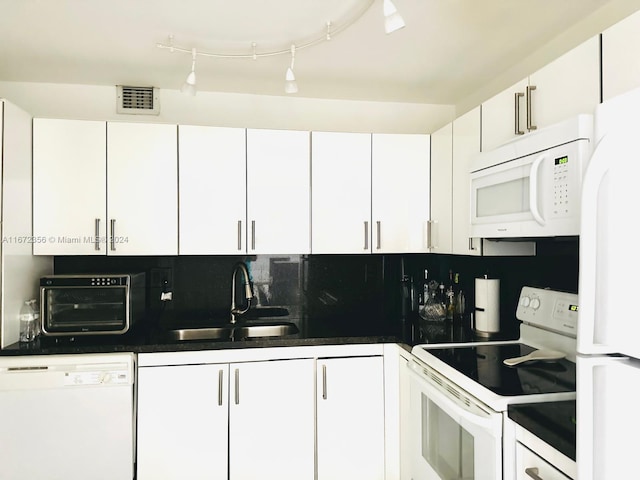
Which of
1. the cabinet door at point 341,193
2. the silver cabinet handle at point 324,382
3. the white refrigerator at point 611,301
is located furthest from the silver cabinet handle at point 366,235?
the white refrigerator at point 611,301

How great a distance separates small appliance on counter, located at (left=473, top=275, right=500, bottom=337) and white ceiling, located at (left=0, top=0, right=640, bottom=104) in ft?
4.06

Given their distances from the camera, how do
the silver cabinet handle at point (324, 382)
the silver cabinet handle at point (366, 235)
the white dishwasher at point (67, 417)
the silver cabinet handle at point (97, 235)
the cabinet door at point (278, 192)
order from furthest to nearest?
the silver cabinet handle at point (366, 235), the cabinet door at point (278, 192), the silver cabinet handle at point (97, 235), the silver cabinet handle at point (324, 382), the white dishwasher at point (67, 417)

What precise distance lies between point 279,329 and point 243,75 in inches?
62.5

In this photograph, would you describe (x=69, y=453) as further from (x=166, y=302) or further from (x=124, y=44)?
(x=124, y=44)

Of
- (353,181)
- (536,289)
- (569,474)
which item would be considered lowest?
(569,474)

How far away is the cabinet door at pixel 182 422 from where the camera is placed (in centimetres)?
217

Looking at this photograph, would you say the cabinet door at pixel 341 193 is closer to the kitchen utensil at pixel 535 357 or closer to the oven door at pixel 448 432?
the oven door at pixel 448 432

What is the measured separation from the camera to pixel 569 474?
1137mm

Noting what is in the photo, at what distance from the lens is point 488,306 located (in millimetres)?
2367

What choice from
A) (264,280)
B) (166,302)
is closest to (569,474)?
(264,280)

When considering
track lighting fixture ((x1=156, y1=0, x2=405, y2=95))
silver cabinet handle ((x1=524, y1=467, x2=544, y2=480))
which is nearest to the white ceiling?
track lighting fixture ((x1=156, y1=0, x2=405, y2=95))

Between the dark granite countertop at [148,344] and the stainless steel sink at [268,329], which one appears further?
the stainless steel sink at [268,329]

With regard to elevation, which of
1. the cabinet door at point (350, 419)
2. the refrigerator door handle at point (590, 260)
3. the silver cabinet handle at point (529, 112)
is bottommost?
the cabinet door at point (350, 419)

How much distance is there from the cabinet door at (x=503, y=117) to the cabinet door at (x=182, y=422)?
5.73 ft
